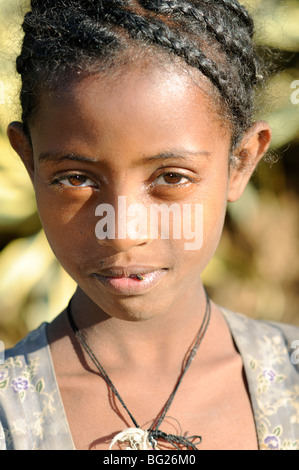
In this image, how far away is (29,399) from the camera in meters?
1.44

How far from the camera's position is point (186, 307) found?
159 cm

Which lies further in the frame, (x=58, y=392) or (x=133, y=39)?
(x=58, y=392)

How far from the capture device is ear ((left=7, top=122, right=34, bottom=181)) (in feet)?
4.79

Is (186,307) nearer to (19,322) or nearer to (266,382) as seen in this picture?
(266,382)

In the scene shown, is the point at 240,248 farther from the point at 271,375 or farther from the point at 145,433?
the point at 145,433

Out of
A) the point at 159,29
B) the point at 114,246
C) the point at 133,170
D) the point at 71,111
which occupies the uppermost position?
the point at 159,29

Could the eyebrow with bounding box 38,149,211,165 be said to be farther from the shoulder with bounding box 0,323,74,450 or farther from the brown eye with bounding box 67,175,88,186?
the shoulder with bounding box 0,323,74,450

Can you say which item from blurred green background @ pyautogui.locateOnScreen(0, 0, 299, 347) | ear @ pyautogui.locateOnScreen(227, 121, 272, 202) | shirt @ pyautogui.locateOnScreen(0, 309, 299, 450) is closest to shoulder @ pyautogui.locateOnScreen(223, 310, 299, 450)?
shirt @ pyautogui.locateOnScreen(0, 309, 299, 450)

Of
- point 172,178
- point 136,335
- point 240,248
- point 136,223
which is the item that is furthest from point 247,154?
point 240,248

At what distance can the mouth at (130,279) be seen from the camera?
1.28 meters

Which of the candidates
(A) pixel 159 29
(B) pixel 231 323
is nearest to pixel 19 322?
(B) pixel 231 323

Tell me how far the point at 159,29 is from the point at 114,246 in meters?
0.46

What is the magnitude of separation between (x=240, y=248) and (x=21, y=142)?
189cm

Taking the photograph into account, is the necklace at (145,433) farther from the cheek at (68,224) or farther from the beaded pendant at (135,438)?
the cheek at (68,224)
